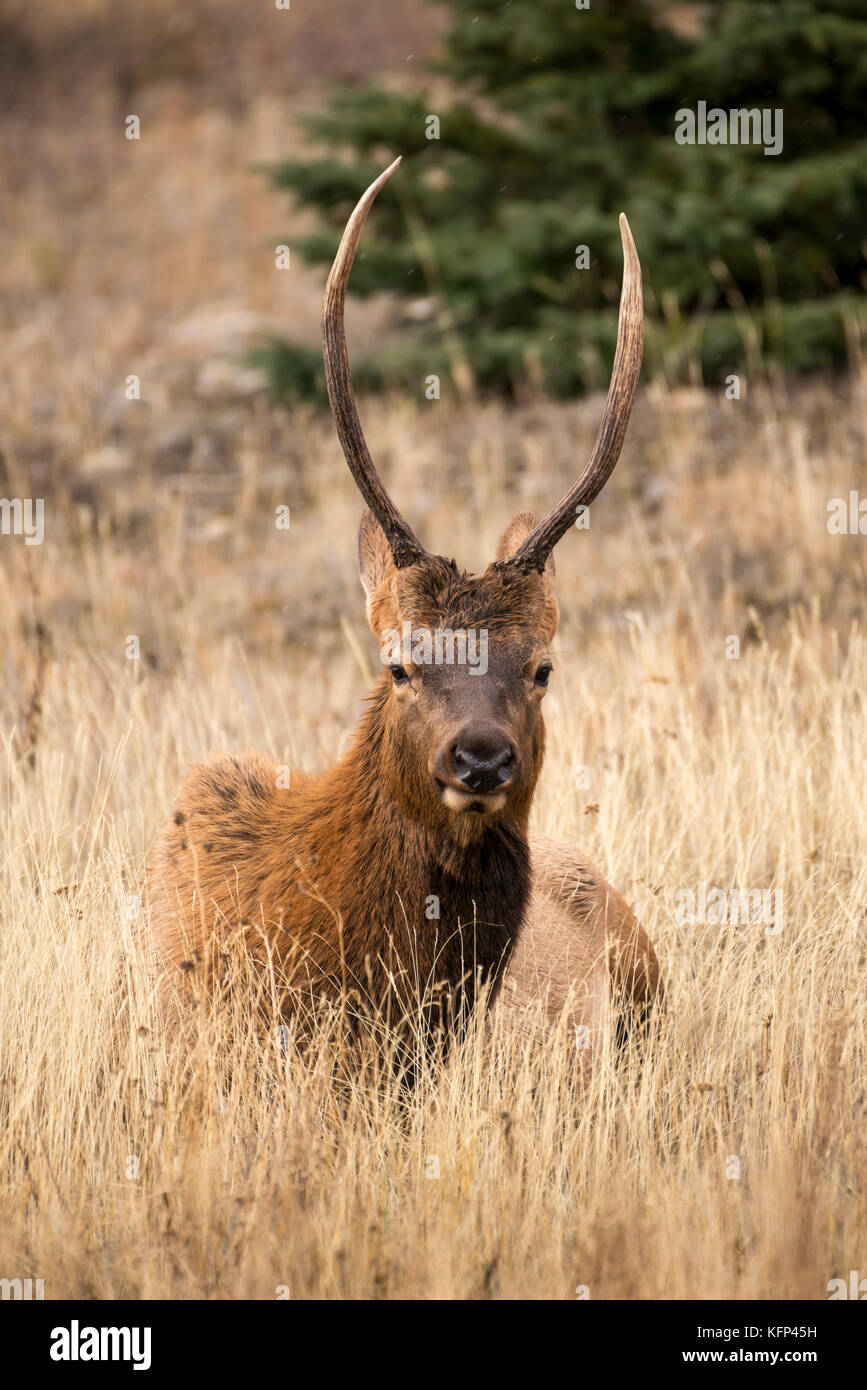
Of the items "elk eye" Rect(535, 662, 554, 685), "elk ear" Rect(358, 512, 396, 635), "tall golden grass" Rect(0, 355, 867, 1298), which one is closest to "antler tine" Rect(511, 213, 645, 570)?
"elk eye" Rect(535, 662, 554, 685)

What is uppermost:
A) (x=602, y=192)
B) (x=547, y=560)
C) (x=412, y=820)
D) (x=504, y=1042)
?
(x=602, y=192)

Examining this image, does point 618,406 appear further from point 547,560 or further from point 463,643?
point 463,643

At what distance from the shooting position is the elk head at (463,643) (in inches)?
138

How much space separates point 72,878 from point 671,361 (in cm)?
749

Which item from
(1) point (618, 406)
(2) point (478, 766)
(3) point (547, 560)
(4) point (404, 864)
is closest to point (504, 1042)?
(4) point (404, 864)

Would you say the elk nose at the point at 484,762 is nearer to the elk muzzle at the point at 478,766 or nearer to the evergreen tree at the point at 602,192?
the elk muzzle at the point at 478,766

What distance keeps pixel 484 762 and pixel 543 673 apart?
0.52 m

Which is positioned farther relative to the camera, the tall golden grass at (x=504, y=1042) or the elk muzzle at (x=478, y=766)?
the elk muzzle at (x=478, y=766)

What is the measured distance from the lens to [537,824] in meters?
5.65

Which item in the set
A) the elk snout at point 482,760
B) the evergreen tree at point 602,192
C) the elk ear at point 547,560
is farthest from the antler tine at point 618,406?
the evergreen tree at point 602,192

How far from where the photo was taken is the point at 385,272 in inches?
492

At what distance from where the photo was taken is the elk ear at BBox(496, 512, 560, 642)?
13.1 ft

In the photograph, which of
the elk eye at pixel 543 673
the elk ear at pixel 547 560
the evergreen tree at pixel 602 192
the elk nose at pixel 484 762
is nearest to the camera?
the elk nose at pixel 484 762

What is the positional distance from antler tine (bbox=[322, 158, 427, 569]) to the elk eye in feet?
1.37
